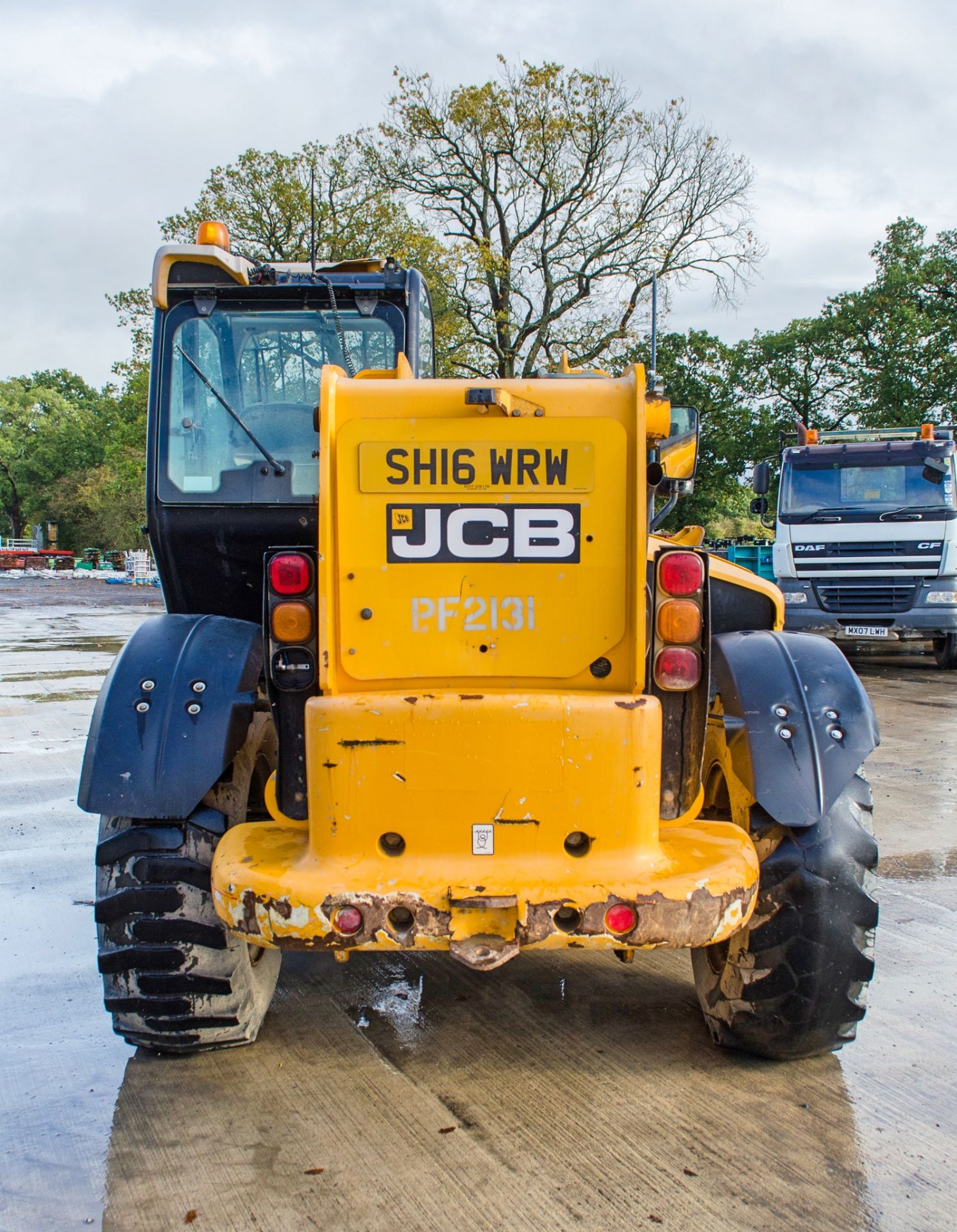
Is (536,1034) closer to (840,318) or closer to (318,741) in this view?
(318,741)

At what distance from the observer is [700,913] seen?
2.58 m

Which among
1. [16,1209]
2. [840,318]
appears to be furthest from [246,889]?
[840,318]

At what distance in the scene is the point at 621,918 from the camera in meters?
2.58

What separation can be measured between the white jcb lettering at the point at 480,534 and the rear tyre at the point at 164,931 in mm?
1061

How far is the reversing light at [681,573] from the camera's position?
2.80 m

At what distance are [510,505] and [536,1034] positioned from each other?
1775mm

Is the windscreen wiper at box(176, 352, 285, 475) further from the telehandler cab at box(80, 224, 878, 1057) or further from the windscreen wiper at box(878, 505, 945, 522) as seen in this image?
the windscreen wiper at box(878, 505, 945, 522)

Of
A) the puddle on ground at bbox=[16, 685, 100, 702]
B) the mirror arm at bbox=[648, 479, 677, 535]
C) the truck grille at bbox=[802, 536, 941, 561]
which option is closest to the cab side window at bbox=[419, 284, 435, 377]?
the mirror arm at bbox=[648, 479, 677, 535]

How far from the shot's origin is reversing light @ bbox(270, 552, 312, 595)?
2.81 metres

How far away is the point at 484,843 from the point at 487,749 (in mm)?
250

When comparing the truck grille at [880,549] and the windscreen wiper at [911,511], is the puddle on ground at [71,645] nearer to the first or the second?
the truck grille at [880,549]

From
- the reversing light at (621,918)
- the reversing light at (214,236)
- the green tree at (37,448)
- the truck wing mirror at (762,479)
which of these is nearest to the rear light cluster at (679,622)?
the reversing light at (621,918)

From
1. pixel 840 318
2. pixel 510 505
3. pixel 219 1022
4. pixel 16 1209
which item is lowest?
pixel 16 1209

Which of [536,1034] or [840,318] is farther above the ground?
[840,318]
